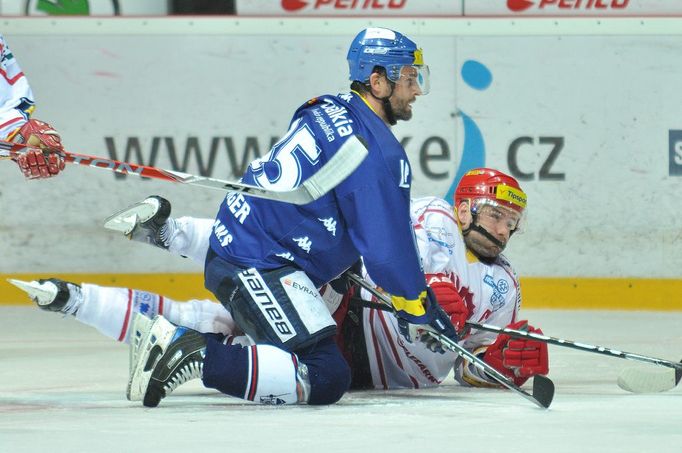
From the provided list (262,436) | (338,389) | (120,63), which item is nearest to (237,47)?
(120,63)

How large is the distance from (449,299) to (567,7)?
2809 mm

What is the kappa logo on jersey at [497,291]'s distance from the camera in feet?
14.0

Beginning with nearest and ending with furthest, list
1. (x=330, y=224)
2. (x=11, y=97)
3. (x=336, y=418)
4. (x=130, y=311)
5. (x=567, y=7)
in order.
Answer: (x=336, y=418), (x=330, y=224), (x=130, y=311), (x=11, y=97), (x=567, y=7)

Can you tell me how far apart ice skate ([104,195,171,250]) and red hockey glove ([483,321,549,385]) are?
1.00 meters

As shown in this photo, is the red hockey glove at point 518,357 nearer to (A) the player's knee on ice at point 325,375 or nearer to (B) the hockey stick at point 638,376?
(B) the hockey stick at point 638,376

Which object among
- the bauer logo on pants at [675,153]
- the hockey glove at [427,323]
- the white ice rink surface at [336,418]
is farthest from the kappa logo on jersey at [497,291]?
the bauer logo on pants at [675,153]

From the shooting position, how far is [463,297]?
424cm

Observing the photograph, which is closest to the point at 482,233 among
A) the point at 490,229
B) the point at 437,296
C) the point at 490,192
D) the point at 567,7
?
the point at 490,229

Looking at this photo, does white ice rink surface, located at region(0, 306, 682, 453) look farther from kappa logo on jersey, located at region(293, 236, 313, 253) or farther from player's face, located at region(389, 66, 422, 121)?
player's face, located at region(389, 66, 422, 121)

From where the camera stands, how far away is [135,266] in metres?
6.36

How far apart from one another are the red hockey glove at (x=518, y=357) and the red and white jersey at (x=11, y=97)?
150 centimetres

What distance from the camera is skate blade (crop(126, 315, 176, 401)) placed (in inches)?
141

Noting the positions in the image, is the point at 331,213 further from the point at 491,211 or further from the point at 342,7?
the point at 342,7

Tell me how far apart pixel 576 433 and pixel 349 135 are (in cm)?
105
